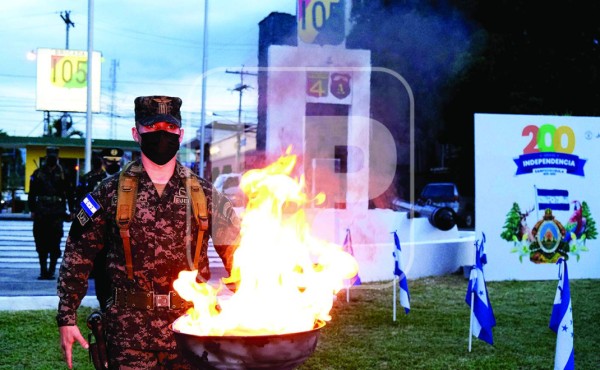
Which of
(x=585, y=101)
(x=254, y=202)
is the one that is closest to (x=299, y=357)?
(x=254, y=202)

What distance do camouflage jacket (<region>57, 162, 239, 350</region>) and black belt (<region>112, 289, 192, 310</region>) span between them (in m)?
0.02

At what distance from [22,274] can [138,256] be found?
322 inches

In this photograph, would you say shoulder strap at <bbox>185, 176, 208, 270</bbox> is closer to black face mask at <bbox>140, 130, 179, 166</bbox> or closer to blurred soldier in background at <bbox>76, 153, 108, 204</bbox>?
black face mask at <bbox>140, 130, 179, 166</bbox>

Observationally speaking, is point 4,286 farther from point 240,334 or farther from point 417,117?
point 417,117

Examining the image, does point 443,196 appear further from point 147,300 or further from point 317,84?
point 147,300

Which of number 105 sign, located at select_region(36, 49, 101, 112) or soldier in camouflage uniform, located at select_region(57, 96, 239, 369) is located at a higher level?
number 105 sign, located at select_region(36, 49, 101, 112)

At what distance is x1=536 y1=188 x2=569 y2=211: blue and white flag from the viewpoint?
11375mm

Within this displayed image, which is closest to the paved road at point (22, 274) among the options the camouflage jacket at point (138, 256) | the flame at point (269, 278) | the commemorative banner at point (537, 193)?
the commemorative banner at point (537, 193)

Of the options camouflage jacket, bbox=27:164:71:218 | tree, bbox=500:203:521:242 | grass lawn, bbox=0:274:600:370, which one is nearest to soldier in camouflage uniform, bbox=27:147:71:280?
camouflage jacket, bbox=27:164:71:218

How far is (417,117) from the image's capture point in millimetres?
24234

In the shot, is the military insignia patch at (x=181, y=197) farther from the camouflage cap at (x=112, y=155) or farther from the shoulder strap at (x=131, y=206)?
the camouflage cap at (x=112, y=155)

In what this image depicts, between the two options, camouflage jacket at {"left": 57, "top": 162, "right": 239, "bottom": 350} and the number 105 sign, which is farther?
the number 105 sign

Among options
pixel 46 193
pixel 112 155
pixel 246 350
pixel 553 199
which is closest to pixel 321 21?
pixel 553 199

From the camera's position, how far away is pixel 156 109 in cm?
339
